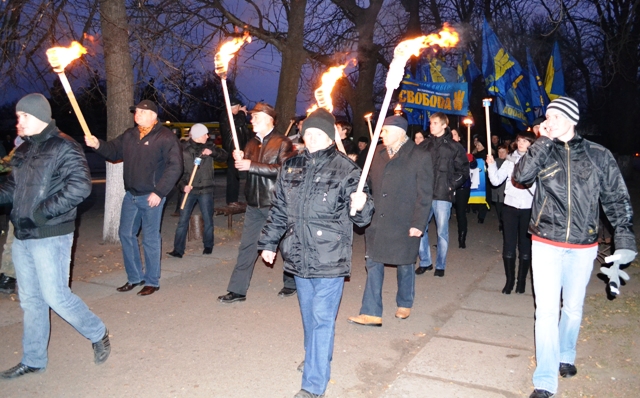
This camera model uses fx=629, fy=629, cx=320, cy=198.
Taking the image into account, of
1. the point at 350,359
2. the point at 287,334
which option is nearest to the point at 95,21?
the point at 287,334

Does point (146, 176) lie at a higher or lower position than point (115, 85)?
lower

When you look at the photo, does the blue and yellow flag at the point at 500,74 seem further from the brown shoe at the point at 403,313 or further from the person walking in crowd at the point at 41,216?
the person walking in crowd at the point at 41,216

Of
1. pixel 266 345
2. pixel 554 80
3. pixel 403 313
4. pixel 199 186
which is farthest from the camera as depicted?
pixel 554 80

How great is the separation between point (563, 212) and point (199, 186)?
20.1 feet

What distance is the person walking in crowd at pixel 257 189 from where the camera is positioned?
661 cm

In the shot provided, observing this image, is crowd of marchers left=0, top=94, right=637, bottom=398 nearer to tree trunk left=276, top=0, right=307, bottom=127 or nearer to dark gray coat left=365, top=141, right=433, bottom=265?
dark gray coat left=365, top=141, right=433, bottom=265

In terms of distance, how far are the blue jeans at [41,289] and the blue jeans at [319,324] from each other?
5.88 feet

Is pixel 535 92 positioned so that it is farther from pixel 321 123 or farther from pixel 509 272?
pixel 321 123

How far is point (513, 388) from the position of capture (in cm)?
462

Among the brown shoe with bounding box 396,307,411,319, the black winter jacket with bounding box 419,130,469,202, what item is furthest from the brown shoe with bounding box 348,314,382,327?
the black winter jacket with bounding box 419,130,469,202

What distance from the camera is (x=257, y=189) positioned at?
670 centimetres

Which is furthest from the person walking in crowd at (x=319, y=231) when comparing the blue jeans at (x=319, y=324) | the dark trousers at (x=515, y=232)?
the dark trousers at (x=515, y=232)

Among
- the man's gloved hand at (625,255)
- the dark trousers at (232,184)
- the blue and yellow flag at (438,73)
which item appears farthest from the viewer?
the blue and yellow flag at (438,73)

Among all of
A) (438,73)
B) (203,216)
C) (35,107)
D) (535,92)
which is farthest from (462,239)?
(438,73)
